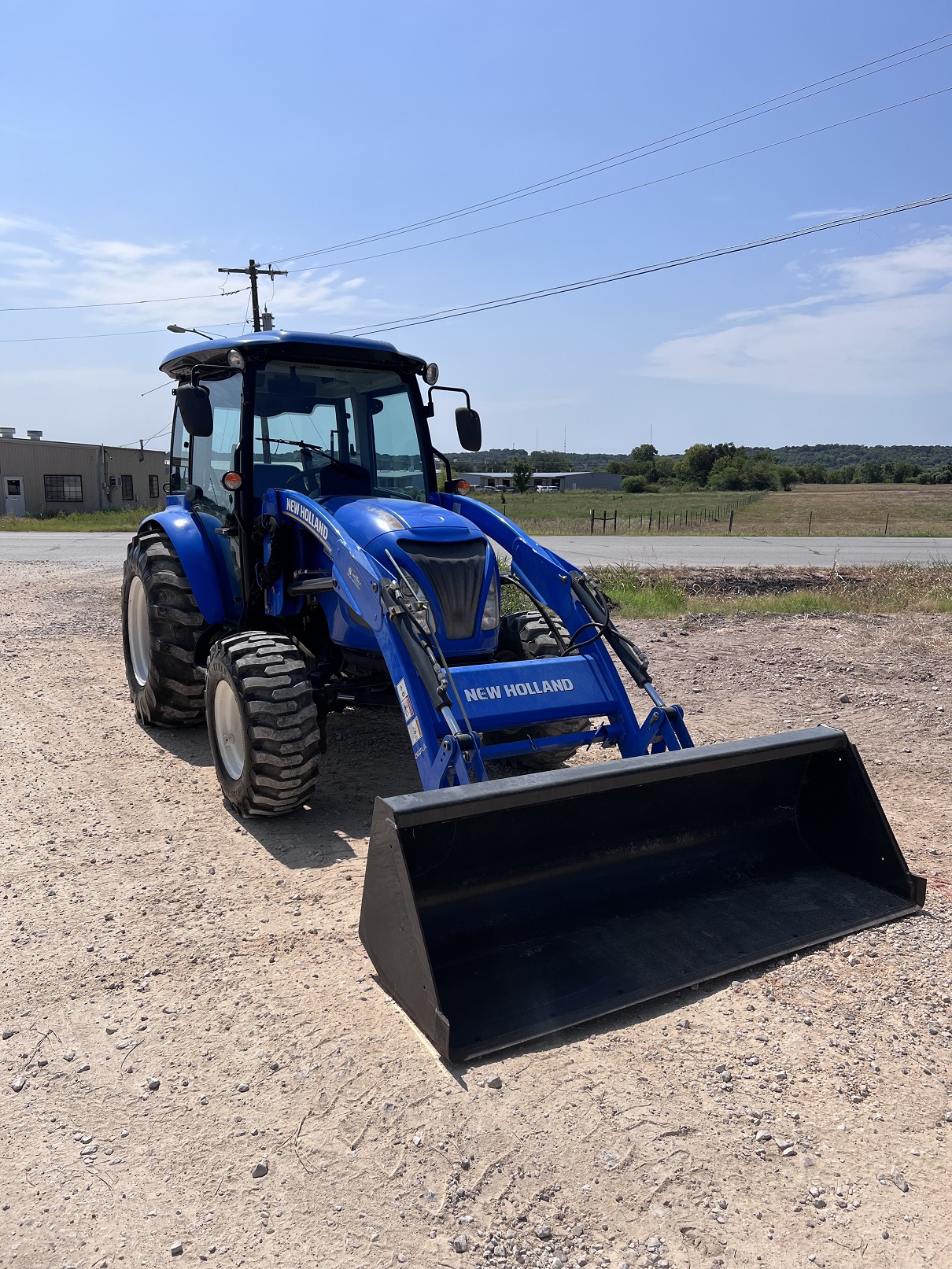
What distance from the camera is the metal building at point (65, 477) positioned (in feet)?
133

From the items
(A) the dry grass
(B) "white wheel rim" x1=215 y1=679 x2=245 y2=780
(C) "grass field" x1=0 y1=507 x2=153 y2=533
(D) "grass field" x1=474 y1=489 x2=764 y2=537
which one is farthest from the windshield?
(A) the dry grass

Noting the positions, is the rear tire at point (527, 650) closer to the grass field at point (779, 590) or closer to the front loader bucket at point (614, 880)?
the front loader bucket at point (614, 880)

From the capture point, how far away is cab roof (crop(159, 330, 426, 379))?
5.46 meters

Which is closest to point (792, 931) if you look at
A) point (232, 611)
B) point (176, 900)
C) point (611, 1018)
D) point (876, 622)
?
point (611, 1018)

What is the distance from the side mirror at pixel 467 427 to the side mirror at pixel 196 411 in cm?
162

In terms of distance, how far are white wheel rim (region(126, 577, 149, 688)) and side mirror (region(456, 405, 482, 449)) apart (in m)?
2.62

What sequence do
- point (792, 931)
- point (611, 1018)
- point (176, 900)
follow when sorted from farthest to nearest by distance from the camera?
1. point (176, 900)
2. point (792, 931)
3. point (611, 1018)

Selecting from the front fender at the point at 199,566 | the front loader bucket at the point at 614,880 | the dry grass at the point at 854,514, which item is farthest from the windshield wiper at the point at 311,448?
the dry grass at the point at 854,514

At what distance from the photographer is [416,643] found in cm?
411

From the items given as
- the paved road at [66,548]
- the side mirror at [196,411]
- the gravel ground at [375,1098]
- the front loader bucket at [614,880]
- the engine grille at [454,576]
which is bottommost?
the gravel ground at [375,1098]

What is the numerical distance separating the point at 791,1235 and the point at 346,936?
6.46 ft

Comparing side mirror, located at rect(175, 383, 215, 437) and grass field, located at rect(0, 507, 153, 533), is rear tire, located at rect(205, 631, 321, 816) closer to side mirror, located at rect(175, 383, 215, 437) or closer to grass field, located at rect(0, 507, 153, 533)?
side mirror, located at rect(175, 383, 215, 437)

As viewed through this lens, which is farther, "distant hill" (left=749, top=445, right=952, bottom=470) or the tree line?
"distant hill" (left=749, top=445, right=952, bottom=470)

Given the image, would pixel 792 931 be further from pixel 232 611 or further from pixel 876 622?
pixel 876 622
